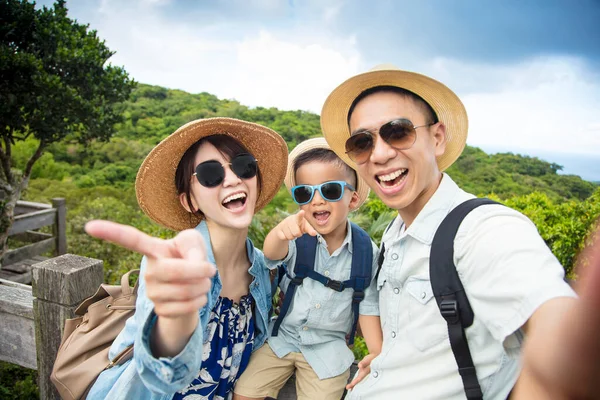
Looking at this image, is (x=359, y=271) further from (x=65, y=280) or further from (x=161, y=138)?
(x=161, y=138)

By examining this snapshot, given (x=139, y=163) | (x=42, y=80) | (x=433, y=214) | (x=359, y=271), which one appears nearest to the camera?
(x=433, y=214)

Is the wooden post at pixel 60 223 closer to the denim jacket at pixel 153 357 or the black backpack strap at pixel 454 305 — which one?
the denim jacket at pixel 153 357

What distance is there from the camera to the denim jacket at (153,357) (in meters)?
1.23

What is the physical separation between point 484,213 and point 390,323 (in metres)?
0.67

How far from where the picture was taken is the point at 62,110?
7801 millimetres

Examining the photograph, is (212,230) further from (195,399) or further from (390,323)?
(390,323)

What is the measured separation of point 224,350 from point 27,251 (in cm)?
753

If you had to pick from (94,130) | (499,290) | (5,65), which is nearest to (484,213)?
(499,290)

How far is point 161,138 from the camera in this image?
23047mm

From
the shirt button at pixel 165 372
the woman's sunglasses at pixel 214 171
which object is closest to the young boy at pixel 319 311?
the woman's sunglasses at pixel 214 171

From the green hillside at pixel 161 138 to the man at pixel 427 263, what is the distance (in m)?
2.91

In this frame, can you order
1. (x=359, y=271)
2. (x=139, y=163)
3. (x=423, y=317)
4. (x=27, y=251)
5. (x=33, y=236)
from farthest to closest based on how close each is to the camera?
(x=139, y=163), (x=33, y=236), (x=27, y=251), (x=359, y=271), (x=423, y=317)

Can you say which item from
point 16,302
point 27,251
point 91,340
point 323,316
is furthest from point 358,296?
point 27,251

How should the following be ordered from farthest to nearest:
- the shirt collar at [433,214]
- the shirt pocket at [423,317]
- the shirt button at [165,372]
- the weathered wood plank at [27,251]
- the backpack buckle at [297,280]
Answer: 1. the weathered wood plank at [27,251]
2. the backpack buckle at [297,280]
3. the shirt collar at [433,214]
4. the shirt pocket at [423,317]
5. the shirt button at [165,372]
